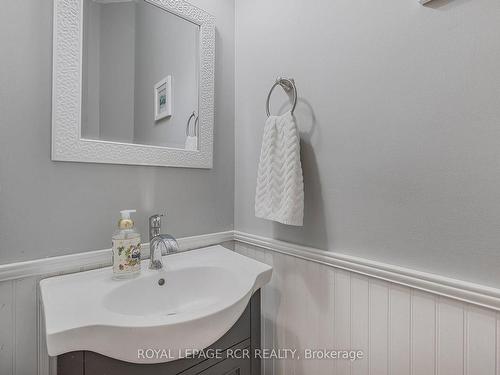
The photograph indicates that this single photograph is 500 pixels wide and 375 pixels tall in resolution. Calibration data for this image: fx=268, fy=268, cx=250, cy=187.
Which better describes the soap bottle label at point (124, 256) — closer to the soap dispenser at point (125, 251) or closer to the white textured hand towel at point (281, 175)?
the soap dispenser at point (125, 251)

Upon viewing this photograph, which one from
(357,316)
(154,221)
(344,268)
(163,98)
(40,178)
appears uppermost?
(163,98)

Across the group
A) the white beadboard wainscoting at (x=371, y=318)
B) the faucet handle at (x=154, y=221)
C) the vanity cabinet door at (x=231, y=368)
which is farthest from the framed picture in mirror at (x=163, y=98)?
the vanity cabinet door at (x=231, y=368)

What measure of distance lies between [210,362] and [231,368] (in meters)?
0.09

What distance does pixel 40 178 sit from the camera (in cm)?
78

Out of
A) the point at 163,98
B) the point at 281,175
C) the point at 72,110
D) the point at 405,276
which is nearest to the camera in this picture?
the point at 405,276

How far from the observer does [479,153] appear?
618 millimetres

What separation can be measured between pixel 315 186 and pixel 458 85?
470 millimetres

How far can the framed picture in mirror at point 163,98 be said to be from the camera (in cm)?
104

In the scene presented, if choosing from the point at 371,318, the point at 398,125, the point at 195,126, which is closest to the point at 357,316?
the point at 371,318

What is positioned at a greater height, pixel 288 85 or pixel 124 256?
pixel 288 85

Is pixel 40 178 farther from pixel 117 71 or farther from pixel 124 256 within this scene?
pixel 117 71

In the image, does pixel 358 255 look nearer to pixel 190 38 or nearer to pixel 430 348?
pixel 430 348

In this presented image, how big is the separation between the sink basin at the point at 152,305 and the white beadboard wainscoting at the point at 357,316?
111 mm

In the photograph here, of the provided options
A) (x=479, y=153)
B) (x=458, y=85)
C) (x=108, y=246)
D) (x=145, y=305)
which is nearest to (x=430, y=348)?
(x=479, y=153)
